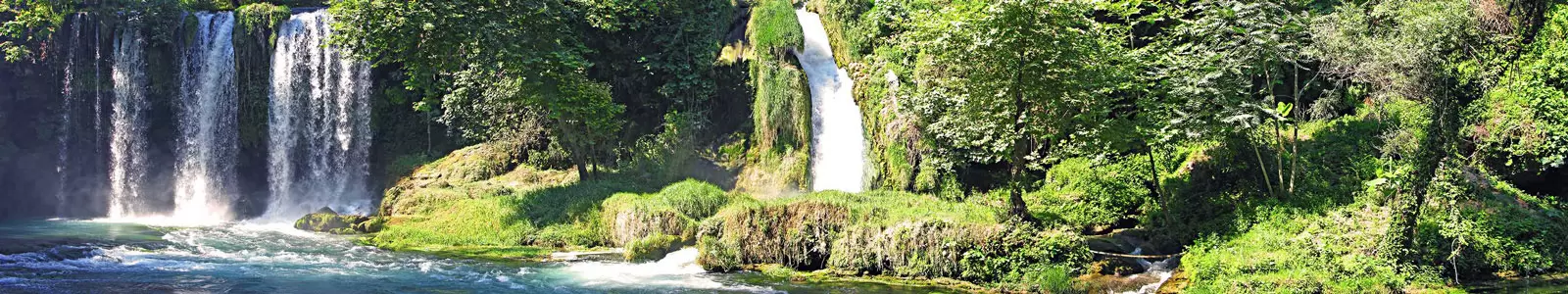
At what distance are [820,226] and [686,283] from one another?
206cm

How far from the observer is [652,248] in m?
15.0

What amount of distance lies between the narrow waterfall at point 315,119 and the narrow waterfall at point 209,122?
1.23 m

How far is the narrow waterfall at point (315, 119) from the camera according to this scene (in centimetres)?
2455

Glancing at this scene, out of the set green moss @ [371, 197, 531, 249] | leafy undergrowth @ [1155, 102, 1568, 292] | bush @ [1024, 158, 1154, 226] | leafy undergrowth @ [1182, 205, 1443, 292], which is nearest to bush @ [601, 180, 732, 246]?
green moss @ [371, 197, 531, 249]

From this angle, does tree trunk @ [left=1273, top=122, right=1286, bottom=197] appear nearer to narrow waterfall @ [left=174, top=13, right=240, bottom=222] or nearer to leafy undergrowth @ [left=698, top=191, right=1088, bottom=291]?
leafy undergrowth @ [left=698, top=191, right=1088, bottom=291]

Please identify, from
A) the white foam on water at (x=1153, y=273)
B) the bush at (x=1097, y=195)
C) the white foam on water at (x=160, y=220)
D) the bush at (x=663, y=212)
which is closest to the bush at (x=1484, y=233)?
the white foam on water at (x=1153, y=273)

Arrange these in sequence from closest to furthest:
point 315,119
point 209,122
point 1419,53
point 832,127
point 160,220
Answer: point 1419,53
point 832,127
point 160,220
point 315,119
point 209,122

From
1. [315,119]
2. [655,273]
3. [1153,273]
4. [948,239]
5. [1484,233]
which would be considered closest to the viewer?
[1484,233]

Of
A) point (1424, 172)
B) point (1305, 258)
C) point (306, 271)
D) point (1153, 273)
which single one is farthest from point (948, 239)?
point (306, 271)

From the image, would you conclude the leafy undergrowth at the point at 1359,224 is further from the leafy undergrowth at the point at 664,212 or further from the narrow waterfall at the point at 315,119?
the narrow waterfall at the point at 315,119

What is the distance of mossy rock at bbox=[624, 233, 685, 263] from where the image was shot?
1481 centimetres

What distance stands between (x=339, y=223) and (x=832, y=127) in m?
10.00

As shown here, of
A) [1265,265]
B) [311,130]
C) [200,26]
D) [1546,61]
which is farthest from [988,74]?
[200,26]

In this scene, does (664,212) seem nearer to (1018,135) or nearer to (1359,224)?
(1018,135)
